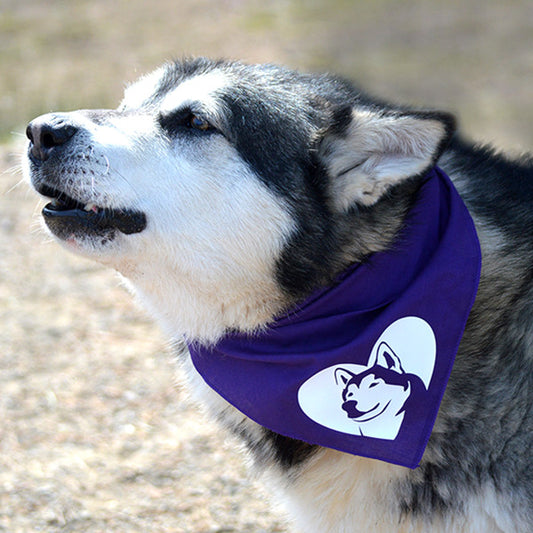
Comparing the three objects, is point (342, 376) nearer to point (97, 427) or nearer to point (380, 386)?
point (380, 386)

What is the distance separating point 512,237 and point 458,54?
341 inches

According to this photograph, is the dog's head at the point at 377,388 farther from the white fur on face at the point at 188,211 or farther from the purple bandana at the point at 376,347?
the white fur on face at the point at 188,211

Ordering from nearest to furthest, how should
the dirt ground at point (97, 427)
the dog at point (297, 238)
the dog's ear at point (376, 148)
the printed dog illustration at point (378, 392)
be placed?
the dog's ear at point (376, 148) → the dog at point (297, 238) → the printed dog illustration at point (378, 392) → the dirt ground at point (97, 427)

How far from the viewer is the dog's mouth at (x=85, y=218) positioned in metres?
2.80

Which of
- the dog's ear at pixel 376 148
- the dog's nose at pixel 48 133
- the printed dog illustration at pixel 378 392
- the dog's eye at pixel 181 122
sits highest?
the dog's ear at pixel 376 148

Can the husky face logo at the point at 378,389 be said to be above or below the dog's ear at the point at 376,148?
below

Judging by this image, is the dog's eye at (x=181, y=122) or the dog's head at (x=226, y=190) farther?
the dog's eye at (x=181, y=122)

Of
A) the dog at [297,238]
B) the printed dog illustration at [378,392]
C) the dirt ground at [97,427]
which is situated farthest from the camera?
the dirt ground at [97,427]

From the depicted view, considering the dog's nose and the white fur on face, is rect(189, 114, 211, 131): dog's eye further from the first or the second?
the dog's nose

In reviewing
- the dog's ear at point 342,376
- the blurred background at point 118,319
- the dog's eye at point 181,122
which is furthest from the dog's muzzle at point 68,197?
the dog's ear at point 342,376

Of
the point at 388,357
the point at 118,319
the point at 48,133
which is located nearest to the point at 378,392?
the point at 388,357

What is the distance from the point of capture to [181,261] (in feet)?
9.45

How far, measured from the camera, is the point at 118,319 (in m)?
5.32

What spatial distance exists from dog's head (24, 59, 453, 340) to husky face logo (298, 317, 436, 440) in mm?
339
